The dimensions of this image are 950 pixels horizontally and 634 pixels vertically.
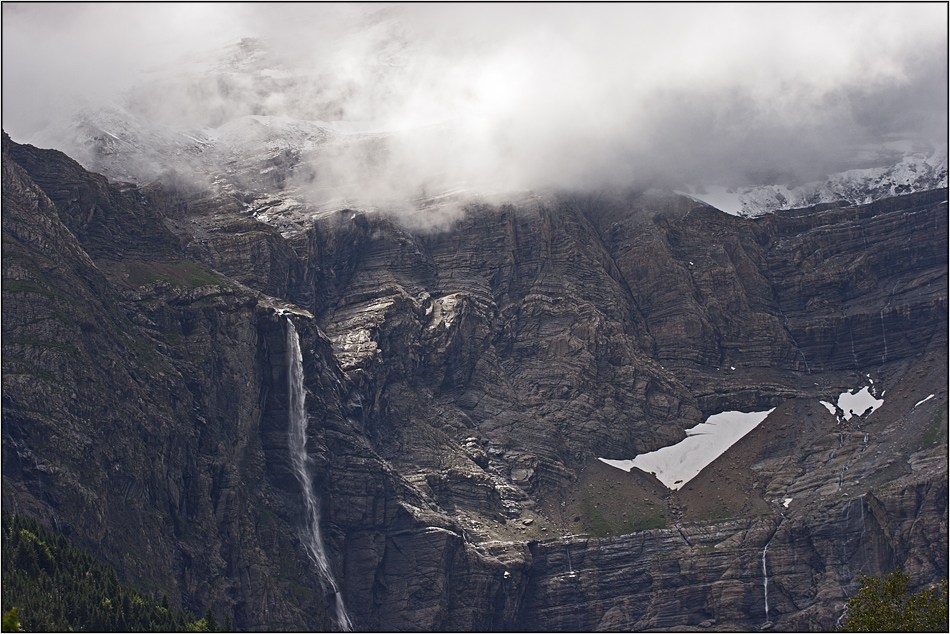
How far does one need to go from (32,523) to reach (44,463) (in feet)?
61.5

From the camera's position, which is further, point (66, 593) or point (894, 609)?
point (66, 593)

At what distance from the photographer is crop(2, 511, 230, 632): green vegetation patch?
503 feet

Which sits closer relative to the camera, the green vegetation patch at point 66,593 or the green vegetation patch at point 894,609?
the green vegetation patch at point 894,609

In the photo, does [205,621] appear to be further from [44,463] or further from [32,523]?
[44,463]

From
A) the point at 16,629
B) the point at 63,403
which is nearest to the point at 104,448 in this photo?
the point at 63,403

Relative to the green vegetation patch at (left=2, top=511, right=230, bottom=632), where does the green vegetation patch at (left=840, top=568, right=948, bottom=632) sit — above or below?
above

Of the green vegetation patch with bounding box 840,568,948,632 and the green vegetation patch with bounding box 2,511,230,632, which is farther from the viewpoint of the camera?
the green vegetation patch with bounding box 2,511,230,632

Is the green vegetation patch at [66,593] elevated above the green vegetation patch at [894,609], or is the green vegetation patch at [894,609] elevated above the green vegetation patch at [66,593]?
the green vegetation patch at [894,609]

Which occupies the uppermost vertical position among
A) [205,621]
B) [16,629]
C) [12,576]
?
[16,629]

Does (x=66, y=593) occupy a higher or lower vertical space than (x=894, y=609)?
lower

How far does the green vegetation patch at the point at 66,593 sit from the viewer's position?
15343cm

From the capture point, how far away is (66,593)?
160 meters

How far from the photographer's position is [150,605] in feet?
555

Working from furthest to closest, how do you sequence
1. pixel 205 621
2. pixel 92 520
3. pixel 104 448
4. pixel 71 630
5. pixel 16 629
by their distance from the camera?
pixel 104 448 → pixel 92 520 → pixel 205 621 → pixel 71 630 → pixel 16 629
